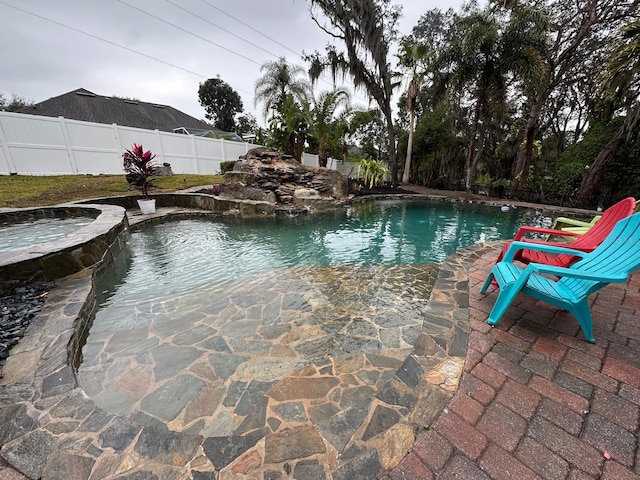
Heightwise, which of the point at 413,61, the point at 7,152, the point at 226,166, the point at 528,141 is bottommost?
the point at 226,166

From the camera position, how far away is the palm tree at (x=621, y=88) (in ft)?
20.3

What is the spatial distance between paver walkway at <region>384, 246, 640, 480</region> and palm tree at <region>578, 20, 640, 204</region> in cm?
787

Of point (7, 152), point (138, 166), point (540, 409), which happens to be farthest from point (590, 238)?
point (7, 152)

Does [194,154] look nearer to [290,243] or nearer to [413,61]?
[290,243]

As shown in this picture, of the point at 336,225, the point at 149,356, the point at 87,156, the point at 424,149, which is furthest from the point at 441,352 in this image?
the point at 424,149

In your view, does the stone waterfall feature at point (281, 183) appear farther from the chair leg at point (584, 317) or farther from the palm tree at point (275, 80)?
the chair leg at point (584, 317)

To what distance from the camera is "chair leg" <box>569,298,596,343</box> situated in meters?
2.01

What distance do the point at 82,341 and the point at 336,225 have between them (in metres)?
6.26

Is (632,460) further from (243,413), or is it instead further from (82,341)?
(82,341)

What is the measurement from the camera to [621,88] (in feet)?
26.1

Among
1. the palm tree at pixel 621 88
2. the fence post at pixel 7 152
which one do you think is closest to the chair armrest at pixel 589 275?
the palm tree at pixel 621 88

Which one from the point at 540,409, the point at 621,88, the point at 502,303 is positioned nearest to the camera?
the point at 540,409

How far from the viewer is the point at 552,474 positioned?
1.23 meters

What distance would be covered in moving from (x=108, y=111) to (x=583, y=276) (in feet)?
84.6
